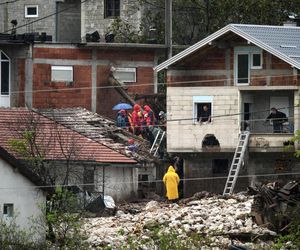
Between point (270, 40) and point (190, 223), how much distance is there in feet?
35.6

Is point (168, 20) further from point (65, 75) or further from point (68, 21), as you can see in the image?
point (68, 21)

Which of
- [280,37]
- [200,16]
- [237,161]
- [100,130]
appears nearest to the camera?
[237,161]

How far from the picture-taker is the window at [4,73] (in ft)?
230

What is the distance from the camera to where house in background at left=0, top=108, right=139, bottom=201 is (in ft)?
192

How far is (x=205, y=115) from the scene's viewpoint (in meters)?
62.7

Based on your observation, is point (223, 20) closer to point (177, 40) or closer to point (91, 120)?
point (177, 40)

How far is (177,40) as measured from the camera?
7988cm

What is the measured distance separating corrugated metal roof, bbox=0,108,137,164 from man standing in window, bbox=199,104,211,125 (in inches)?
133

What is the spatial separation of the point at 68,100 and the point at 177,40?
11.4 m

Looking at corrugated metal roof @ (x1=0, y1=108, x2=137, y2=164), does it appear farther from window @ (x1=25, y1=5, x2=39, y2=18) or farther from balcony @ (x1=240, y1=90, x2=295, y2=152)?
window @ (x1=25, y1=5, x2=39, y2=18)

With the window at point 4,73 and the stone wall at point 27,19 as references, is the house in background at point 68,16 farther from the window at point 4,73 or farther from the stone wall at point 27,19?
the window at point 4,73

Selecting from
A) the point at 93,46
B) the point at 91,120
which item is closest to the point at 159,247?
the point at 91,120

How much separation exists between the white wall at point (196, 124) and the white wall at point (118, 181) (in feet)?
7.13

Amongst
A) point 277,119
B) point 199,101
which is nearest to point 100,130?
point 199,101
